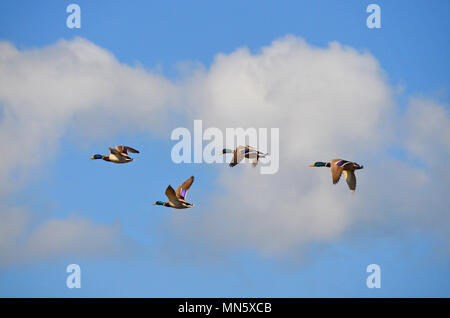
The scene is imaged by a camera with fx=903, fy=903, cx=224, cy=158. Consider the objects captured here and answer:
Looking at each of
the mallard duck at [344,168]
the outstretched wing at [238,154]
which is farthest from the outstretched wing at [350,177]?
the outstretched wing at [238,154]

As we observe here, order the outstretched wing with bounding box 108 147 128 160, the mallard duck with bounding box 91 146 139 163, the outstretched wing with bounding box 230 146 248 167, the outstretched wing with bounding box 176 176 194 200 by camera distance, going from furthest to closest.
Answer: the outstretched wing with bounding box 176 176 194 200, the outstretched wing with bounding box 108 147 128 160, the outstretched wing with bounding box 230 146 248 167, the mallard duck with bounding box 91 146 139 163

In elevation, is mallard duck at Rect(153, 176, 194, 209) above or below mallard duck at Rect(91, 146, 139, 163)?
below

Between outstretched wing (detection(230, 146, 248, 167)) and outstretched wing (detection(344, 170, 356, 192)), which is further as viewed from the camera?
outstretched wing (detection(230, 146, 248, 167))

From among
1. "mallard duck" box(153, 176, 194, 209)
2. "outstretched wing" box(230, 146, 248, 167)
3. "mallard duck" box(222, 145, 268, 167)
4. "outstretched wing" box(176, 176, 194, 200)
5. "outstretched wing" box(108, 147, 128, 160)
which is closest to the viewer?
"mallard duck" box(153, 176, 194, 209)

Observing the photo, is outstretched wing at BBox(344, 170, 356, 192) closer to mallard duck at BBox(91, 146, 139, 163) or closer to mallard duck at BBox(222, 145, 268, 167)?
mallard duck at BBox(222, 145, 268, 167)

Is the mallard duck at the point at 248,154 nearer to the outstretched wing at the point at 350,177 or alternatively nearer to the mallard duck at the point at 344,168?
the mallard duck at the point at 344,168

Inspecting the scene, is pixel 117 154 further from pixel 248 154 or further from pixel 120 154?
pixel 248 154

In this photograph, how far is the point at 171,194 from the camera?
226ft

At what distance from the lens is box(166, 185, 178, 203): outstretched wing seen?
67119 mm

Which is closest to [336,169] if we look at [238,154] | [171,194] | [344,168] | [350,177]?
[344,168]

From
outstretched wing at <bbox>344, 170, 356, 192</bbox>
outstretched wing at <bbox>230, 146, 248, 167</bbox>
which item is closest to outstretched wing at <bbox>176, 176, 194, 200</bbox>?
outstretched wing at <bbox>230, 146, 248, 167</bbox>
